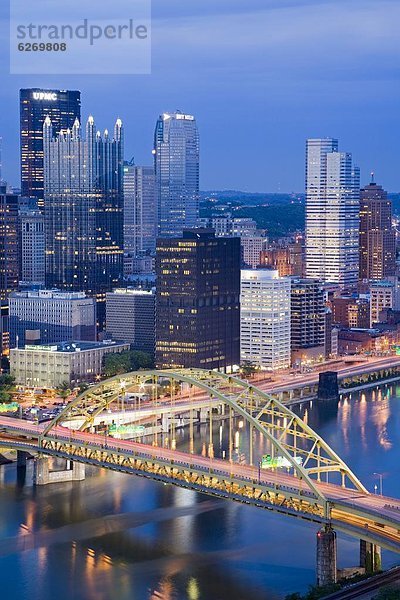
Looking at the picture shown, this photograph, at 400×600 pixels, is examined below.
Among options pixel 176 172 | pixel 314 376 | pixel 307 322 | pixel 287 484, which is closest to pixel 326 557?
pixel 287 484

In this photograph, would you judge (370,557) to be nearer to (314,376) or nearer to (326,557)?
(326,557)

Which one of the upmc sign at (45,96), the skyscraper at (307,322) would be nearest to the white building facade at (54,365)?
the skyscraper at (307,322)

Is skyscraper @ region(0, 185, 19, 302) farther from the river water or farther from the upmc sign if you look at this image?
the river water

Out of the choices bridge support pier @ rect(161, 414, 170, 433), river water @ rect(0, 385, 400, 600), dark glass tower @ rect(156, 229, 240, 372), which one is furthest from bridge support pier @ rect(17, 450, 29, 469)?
dark glass tower @ rect(156, 229, 240, 372)

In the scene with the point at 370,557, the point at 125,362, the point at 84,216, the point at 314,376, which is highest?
the point at 84,216

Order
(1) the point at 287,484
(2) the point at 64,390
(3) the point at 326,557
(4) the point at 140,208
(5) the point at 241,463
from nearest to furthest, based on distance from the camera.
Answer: (3) the point at 326,557
(1) the point at 287,484
(5) the point at 241,463
(2) the point at 64,390
(4) the point at 140,208

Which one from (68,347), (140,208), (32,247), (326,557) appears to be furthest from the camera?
(140,208)
